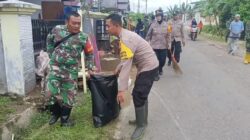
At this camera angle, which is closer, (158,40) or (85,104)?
(85,104)

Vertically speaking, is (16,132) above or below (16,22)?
below

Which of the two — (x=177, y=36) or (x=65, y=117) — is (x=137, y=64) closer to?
(x=65, y=117)

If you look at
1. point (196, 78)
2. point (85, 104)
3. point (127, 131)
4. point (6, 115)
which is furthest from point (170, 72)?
point (6, 115)

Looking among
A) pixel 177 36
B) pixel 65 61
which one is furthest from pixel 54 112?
pixel 177 36

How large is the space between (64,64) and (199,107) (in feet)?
9.13

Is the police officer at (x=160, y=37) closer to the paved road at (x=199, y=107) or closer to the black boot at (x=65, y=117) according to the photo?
the paved road at (x=199, y=107)

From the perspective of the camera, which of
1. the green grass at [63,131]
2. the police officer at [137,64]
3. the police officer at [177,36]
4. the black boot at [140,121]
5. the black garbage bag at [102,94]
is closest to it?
the police officer at [137,64]

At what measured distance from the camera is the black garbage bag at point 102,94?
16.4 feet

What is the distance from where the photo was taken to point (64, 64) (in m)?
4.78

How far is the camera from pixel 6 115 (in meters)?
4.84

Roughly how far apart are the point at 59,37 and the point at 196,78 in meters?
5.21

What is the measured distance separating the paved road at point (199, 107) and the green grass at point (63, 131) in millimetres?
346

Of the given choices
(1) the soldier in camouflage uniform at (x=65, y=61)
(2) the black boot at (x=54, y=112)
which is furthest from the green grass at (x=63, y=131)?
(1) the soldier in camouflage uniform at (x=65, y=61)

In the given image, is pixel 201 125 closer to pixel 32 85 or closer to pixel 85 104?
pixel 85 104
